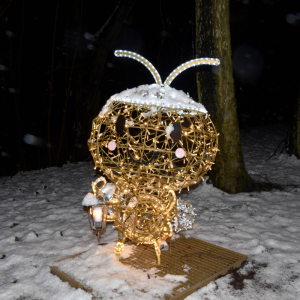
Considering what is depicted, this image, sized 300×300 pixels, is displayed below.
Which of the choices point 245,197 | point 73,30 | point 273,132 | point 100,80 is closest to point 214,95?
point 245,197

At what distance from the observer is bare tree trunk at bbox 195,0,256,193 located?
5.19 metres

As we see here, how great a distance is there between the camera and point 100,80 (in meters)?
8.34

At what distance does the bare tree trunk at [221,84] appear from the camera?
519 centimetres

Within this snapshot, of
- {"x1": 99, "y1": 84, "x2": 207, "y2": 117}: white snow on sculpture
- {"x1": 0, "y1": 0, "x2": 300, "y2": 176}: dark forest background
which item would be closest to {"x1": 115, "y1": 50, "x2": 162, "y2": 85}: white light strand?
{"x1": 99, "y1": 84, "x2": 207, "y2": 117}: white snow on sculpture

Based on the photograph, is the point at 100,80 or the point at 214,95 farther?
the point at 100,80

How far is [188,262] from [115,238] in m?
1.08

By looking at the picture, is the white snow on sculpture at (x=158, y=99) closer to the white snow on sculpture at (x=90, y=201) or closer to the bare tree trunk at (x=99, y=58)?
the white snow on sculpture at (x=90, y=201)

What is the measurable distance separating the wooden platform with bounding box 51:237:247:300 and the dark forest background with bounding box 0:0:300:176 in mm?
5480

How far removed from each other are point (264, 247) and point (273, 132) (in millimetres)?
9132

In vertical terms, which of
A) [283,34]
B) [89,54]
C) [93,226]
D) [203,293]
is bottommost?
[203,293]

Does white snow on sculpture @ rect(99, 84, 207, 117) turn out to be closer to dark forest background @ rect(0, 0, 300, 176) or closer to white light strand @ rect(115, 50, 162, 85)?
white light strand @ rect(115, 50, 162, 85)

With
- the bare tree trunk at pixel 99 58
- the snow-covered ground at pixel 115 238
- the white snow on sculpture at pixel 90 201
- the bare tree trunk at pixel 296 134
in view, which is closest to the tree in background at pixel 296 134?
the bare tree trunk at pixel 296 134

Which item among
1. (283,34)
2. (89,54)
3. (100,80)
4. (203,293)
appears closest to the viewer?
(203,293)

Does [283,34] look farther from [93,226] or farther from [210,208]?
[93,226]
